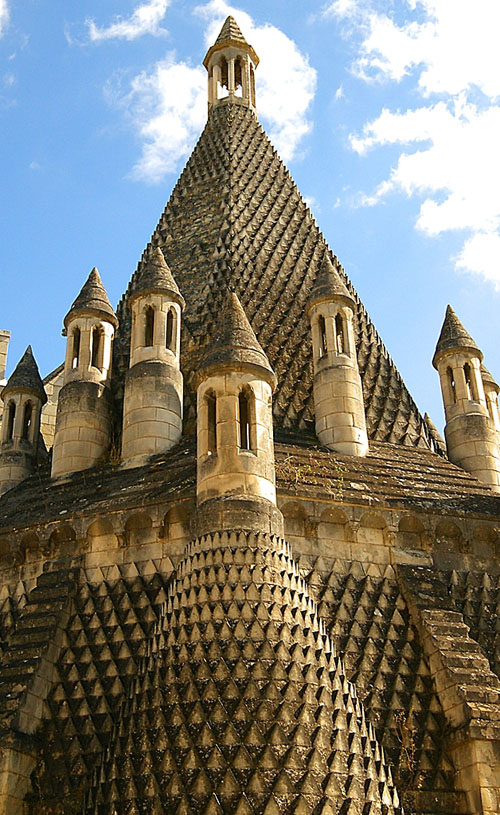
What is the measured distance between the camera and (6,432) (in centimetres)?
1853

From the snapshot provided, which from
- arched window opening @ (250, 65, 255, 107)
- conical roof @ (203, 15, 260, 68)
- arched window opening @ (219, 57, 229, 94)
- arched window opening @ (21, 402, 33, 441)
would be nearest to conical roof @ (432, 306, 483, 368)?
arched window opening @ (21, 402, 33, 441)

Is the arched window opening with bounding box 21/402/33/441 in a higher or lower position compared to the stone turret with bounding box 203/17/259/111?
lower

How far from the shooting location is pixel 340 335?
16.7m

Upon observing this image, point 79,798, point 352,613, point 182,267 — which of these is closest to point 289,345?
point 182,267

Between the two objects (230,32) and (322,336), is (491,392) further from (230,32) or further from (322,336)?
(230,32)

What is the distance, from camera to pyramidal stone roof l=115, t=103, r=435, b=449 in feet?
56.4

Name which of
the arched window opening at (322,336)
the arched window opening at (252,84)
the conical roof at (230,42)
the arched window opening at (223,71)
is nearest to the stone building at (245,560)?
the arched window opening at (322,336)

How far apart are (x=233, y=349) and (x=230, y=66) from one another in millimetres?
14157

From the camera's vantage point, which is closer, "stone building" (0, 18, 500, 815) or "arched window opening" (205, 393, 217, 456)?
"stone building" (0, 18, 500, 815)

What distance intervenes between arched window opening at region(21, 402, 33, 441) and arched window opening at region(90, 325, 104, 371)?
2.13 m

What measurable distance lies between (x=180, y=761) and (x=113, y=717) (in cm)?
223

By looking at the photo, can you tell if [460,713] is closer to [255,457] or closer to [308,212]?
[255,457]

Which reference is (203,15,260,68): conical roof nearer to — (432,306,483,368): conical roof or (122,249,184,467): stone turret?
(122,249,184,467): stone turret

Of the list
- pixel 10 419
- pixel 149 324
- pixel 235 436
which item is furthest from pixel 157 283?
pixel 235 436
